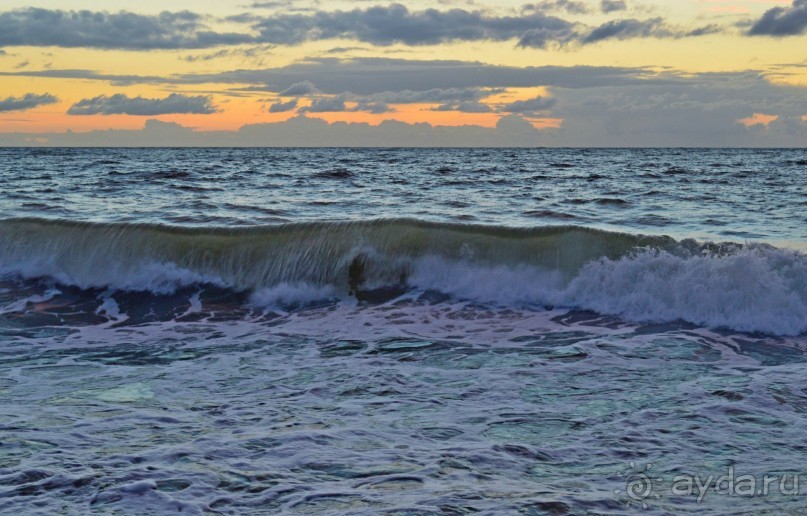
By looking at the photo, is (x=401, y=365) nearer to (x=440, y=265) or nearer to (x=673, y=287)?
(x=673, y=287)

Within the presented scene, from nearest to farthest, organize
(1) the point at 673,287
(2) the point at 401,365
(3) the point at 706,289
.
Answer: (2) the point at 401,365
(3) the point at 706,289
(1) the point at 673,287

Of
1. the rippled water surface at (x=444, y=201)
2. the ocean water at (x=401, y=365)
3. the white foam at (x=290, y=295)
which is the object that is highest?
the rippled water surface at (x=444, y=201)

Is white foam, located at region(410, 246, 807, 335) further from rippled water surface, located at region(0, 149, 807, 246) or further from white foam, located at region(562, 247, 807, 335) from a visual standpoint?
rippled water surface, located at region(0, 149, 807, 246)

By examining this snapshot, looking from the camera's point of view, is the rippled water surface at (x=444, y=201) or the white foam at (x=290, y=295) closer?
the white foam at (x=290, y=295)

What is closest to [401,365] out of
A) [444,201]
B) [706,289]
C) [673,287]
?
[673,287]

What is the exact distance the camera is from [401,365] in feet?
26.6

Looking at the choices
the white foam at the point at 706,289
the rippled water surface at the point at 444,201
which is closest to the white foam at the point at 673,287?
the white foam at the point at 706,289

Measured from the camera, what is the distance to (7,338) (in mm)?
9789

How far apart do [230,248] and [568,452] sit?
9.68 m

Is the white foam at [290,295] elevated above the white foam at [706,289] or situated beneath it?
situated beneath

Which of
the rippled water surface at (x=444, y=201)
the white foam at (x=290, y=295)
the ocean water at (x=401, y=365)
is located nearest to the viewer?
the ocean water at (x=401, y=365)

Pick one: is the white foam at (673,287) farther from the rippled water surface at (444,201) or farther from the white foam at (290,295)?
the rippled water surface at (444,201)

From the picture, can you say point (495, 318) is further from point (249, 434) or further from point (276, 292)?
point (249, 434)

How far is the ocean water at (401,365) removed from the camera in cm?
490
